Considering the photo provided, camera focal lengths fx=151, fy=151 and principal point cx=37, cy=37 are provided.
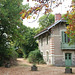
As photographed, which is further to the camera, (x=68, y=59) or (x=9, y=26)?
(x=68, y=59)

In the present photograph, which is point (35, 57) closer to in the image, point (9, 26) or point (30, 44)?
point (30, 44)

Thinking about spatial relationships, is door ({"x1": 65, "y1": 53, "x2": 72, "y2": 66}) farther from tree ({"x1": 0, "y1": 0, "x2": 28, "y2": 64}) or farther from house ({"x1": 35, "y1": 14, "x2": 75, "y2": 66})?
tree ({"x1": 0, "y1": 0, "x2": 28, "y2": 64})

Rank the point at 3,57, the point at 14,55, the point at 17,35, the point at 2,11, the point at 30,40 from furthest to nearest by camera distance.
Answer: the point at 30,40 < the point at 14,55 < the point at 3,57 < the point at 17,35 < the point at 2,11

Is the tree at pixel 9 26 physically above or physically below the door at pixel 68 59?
above

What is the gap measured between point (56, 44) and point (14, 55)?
23.1ft

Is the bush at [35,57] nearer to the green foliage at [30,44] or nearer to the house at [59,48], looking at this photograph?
the house at [59,48]

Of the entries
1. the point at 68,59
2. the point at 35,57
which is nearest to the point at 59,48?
the point at 68,59

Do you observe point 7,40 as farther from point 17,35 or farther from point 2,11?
point 2,11

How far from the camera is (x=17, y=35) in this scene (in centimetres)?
2022

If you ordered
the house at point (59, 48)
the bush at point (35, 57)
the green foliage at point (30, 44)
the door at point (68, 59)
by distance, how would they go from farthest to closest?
the green foliage at point (30, 44), the bush at point (35, 57), the door at point (68, 59), the house at point (59, 48)

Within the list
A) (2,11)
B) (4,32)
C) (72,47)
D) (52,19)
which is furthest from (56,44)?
(52,19)

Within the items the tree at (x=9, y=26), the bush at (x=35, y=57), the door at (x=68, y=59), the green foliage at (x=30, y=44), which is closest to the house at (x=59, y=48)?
the door at (x=68, y=59)

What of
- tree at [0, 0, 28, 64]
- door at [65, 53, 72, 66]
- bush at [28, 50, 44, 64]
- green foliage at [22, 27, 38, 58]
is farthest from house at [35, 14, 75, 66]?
green foliage at [22, 27, 38, 58]

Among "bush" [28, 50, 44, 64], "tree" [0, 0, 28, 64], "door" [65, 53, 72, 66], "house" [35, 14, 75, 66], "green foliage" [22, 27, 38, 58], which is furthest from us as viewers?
"green foliage" [22, 27, 38, 58]
